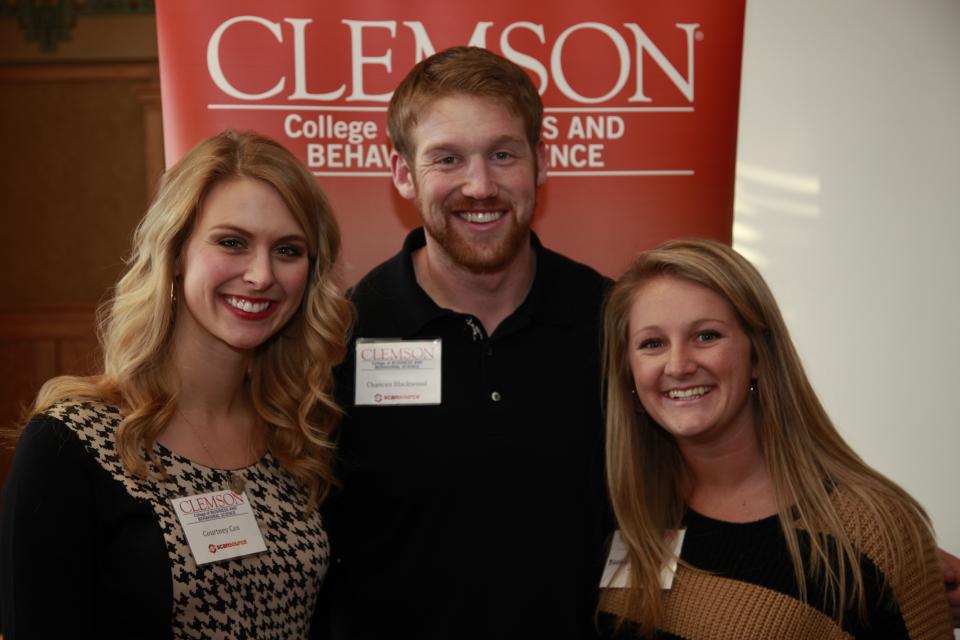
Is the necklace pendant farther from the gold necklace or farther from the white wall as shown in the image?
the white wall

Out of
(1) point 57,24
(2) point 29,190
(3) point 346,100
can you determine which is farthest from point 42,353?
(3) point 346,100

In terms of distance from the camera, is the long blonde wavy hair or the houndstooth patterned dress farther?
the long blonde wavy hair

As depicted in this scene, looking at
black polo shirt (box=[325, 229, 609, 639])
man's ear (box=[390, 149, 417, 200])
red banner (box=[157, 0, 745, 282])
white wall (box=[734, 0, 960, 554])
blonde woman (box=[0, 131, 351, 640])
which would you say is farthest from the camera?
white wall (box=[734, 0, 960, 554])

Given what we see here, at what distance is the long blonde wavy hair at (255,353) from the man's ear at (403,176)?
251mm

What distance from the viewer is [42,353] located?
6973 mm

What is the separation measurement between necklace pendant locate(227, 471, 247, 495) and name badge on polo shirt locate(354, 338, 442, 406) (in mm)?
406

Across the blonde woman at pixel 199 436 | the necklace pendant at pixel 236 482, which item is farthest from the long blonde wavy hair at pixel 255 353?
the necklace pendant at pixel 236 482

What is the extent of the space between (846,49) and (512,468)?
2.06 m

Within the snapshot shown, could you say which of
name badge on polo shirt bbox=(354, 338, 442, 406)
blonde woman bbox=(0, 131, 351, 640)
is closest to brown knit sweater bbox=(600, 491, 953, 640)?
name badge on polo shirt bbox=(354, 338, 442, 406)

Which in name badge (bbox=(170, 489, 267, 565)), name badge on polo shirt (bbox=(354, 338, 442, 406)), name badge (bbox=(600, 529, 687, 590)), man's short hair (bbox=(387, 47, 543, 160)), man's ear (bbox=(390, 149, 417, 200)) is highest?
man's short hair (bbox=(387, 47, 543, 160))

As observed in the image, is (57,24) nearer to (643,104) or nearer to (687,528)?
(643,104)

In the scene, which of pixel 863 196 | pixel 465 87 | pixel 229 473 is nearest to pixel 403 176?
pixel 465 87

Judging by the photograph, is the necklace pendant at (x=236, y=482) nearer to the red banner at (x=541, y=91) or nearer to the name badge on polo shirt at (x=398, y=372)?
the name badge on polo shirt at (x=398, y=372)

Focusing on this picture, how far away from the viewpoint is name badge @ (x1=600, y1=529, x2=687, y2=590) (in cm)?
199
